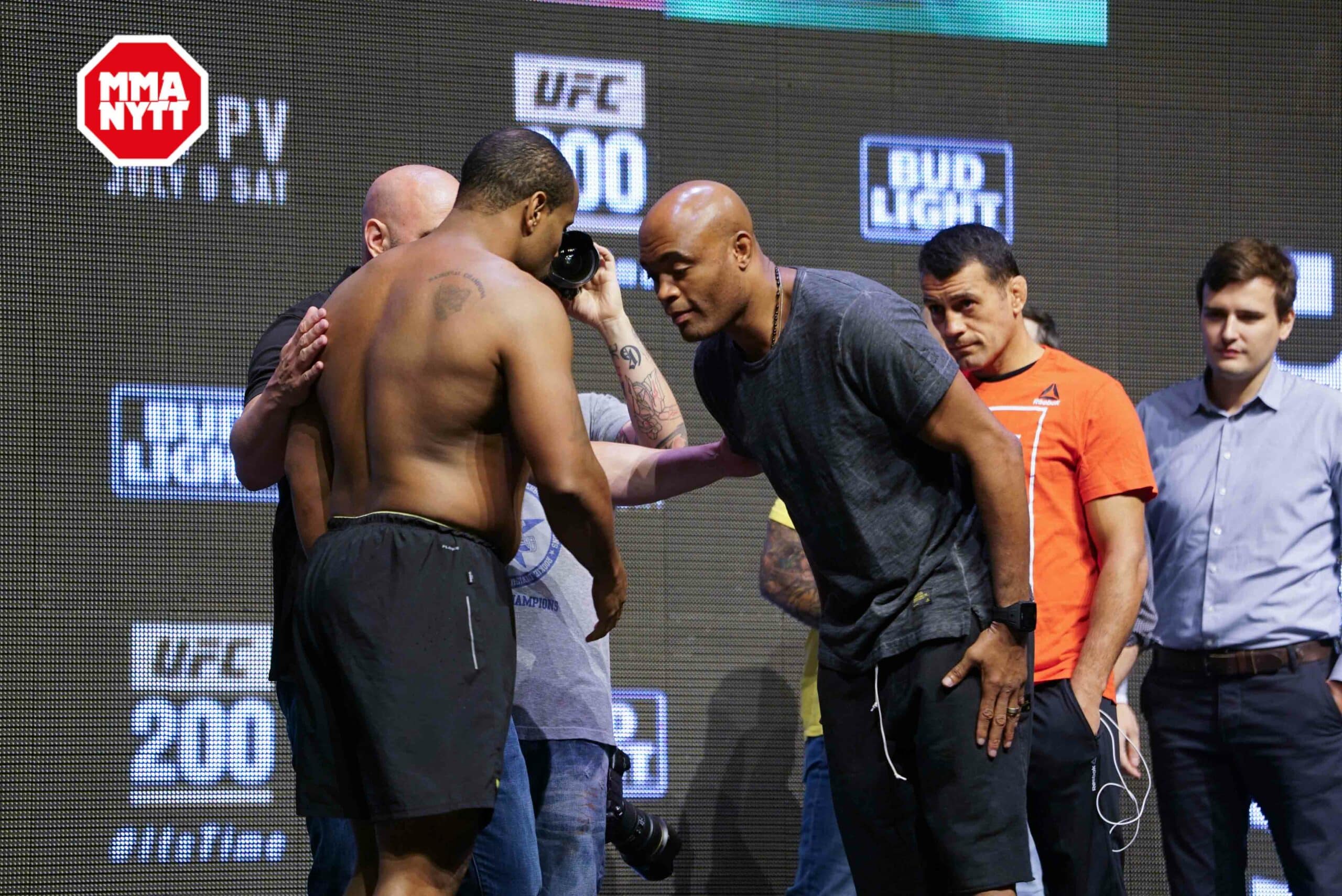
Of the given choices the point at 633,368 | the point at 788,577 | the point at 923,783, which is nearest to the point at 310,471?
the point at 633,368

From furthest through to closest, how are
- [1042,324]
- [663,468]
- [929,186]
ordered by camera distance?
[929,186] < [1042,324] < [663,468]

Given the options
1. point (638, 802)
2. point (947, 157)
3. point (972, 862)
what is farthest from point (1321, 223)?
point (972, 862)

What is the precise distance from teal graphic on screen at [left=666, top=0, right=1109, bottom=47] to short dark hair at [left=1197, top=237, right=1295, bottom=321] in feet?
4.88

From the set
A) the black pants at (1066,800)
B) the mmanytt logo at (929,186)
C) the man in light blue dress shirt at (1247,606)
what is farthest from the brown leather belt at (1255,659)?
the mmanytt logo at (929,186)

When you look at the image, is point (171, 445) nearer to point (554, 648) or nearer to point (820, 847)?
point (554, 648)

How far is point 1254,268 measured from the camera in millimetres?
3100

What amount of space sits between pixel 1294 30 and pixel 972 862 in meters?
3.57

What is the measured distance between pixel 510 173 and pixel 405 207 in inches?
21.0

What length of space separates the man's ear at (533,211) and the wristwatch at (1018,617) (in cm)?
94

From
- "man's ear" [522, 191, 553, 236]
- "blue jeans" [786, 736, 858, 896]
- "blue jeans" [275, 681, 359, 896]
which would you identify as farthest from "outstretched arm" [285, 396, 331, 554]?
"blue jeans" [786, 736, 858, 896]

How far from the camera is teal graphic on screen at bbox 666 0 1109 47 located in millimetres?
4242

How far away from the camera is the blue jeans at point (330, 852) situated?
2428 millimetres

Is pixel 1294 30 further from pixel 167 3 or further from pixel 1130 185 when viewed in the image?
pixel 167 3

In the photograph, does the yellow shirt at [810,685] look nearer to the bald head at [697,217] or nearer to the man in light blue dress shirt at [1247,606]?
the man in light blue dress shirt at [1247,606]
